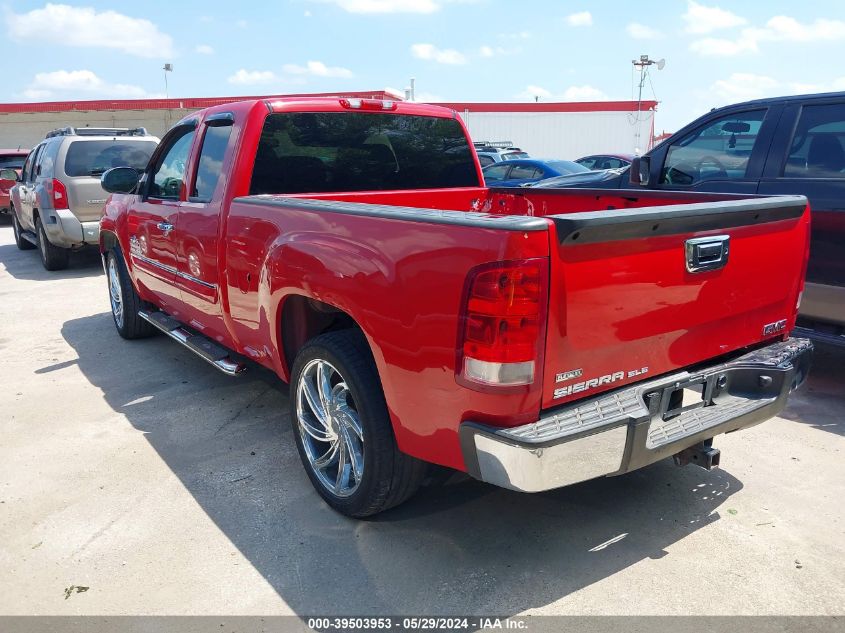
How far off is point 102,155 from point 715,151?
316 inches

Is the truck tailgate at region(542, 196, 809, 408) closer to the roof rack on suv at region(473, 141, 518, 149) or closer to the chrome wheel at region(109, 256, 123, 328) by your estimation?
the chrome wheel at region(109, 256, 123, 328)

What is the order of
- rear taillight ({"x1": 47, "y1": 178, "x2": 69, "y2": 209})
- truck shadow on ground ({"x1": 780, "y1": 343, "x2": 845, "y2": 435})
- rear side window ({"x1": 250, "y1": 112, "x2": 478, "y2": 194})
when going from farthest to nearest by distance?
rear taillight ({"x1": 47, "y1": 178, "x2": 69, "y2": 209}) < truck shadow on ground ({"x1": 780, "y1": 343, "x2": 845, "y2": 435}) < rear side window ({"x1": 250, "y1": 112, "x2": 478, "y2": 194})

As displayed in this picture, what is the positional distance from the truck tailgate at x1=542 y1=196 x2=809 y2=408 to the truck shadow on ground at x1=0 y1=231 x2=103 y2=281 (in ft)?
29.5

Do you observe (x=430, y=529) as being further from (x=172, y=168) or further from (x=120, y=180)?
(x=120, y=180)

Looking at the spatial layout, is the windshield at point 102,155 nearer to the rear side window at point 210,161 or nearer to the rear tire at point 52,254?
the rear tire at point 52,254

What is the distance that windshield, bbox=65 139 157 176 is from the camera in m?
9.45

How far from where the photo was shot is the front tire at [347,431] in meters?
2.85

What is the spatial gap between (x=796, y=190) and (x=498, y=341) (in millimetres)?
3582

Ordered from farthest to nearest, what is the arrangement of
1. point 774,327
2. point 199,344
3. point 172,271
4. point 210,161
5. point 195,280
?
point 172,271 → point 199,344 → point 195,280 → point 210,161 → point 774,327

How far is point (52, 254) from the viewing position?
980cm

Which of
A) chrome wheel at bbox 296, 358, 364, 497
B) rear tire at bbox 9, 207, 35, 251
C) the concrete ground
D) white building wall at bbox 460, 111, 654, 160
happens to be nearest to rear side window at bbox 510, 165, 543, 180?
rear tire at bbox 9, 207, 35, 251

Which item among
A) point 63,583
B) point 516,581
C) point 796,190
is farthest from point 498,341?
point 796,190

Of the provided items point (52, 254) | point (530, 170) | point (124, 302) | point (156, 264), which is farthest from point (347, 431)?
point (530, 170)

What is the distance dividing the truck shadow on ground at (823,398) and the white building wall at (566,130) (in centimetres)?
2822
